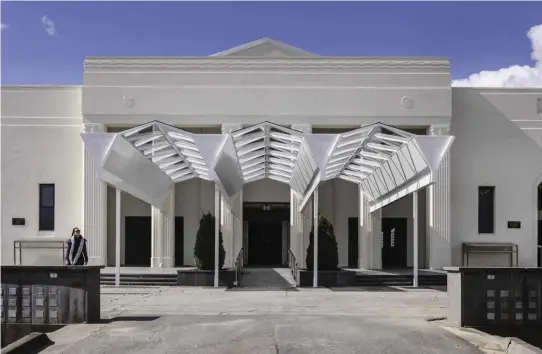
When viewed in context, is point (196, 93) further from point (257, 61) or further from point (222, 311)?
point (222, 311)

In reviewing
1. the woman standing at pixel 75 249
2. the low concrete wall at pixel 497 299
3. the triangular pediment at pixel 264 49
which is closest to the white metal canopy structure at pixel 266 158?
the woman standing at pixel 75 249

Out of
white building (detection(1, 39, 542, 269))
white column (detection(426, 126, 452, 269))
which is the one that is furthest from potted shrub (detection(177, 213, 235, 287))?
white column (detection(426, 126, 452, 269))

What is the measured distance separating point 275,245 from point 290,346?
20.6 metres

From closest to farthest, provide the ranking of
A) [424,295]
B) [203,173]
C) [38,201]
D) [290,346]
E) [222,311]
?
[290,346], [222,311], [424,295], [203,173], [38,201]

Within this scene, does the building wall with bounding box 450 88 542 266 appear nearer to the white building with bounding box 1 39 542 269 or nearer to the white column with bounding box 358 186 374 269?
the white building with bounding box 1 39 542 269

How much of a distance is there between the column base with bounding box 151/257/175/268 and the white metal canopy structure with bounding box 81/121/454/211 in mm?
2379

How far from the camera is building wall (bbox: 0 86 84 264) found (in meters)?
26.8

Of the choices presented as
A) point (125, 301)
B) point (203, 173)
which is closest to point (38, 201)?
point (203, 173)

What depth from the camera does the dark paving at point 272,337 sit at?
30.7ft

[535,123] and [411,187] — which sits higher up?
[535,123]

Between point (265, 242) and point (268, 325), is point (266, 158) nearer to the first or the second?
point (265, 242)

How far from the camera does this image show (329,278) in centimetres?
1956

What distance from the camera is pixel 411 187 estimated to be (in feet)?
67.0

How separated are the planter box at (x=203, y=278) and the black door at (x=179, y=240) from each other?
26.0 feet
